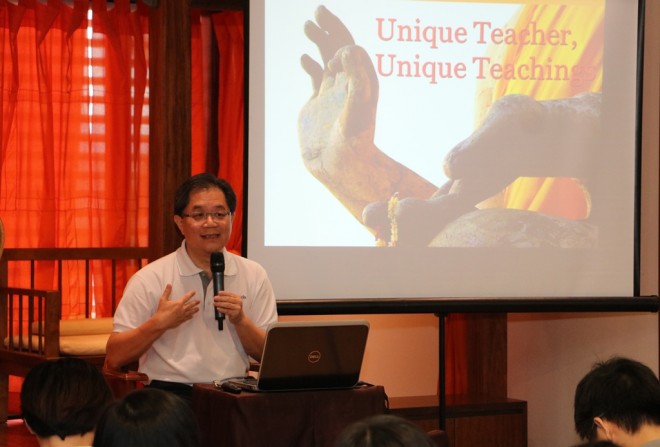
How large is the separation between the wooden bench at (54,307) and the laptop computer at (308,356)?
5.99 feet

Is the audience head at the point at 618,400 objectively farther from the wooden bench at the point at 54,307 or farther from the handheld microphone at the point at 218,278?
the wooden bench at the point at 54,307

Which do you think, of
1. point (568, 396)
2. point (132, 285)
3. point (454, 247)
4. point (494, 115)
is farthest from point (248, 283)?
point (568, 396)

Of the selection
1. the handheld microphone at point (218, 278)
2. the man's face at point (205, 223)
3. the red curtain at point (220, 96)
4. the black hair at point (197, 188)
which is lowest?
the handheld microphone at point (218, 278)

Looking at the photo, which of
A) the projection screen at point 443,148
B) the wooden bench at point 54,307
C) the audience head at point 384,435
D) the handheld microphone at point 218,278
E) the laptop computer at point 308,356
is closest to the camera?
the audience head at point 384,435

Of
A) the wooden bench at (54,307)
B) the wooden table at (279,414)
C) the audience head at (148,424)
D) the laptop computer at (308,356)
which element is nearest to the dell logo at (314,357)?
the laptop computer at (308,356)

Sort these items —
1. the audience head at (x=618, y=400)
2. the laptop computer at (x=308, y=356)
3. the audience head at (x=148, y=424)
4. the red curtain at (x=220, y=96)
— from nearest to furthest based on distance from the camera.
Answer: the audience head at (x=148, y=424) → the audience head at (x=618, y=400) → the laptop computer at (x=308, y=356) → the red curtain at (x=220, y=96)

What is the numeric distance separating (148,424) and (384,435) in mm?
437

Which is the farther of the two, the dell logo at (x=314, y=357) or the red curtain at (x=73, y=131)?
the red curtain at (x=73, y=131)

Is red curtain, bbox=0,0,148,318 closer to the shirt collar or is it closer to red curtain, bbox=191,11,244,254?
red curtain, bbox=191,11,244,254

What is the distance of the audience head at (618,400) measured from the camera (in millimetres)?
2033

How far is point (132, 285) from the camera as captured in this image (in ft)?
10.5

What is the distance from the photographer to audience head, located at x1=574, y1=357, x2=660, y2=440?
2033 mm

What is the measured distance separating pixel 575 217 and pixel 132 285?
6.56 ft

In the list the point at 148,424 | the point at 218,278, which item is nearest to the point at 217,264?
the point at 218,278
